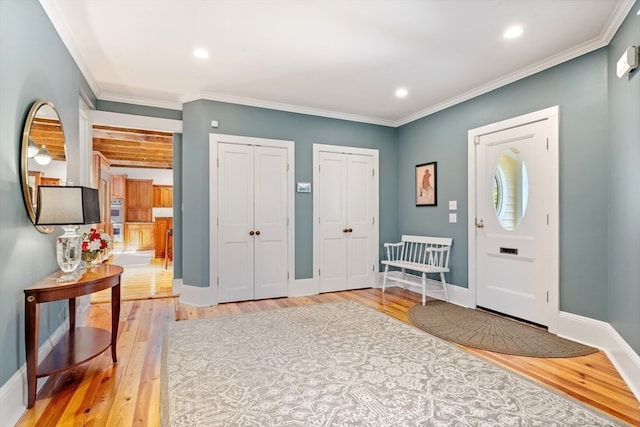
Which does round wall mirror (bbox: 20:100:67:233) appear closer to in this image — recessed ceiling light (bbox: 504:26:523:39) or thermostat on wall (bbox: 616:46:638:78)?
recessed ceiling light (bbox: 504:26:523:39)

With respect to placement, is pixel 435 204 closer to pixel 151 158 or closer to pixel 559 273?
pixel 559 273

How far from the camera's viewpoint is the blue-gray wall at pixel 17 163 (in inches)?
71.2

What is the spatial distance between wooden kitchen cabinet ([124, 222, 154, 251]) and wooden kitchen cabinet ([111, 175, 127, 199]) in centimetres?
88

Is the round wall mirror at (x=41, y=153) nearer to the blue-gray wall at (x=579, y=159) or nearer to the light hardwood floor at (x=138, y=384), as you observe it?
the light hardwood floor at (x=138, y=384)

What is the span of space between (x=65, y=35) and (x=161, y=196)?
28.1 feet

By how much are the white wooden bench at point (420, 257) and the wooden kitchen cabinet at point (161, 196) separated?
326 inches

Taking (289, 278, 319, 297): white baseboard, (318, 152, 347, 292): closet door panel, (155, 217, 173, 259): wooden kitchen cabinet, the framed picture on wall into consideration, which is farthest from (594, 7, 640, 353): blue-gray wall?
(155, 217, 173, 259): wooden kitchen cabinet

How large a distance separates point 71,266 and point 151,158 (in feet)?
21.5

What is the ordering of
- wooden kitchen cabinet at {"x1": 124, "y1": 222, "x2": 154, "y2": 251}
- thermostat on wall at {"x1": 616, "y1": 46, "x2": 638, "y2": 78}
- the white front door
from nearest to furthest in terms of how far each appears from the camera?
thermostat on wall at {"x1": 616, "y1": 46, "x2": 638, "y2": 78} < the white front door < wooden kitchen cabinet at {"x1": 124, "y1": 222, "x2": 154, "y2": 251}

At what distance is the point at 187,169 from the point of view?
4.20 metres

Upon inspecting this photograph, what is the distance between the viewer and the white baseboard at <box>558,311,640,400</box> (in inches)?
85.8

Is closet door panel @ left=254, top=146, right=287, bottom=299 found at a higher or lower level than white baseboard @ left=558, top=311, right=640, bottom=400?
higher

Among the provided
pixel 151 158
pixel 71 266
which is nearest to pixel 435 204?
pixel 71 266

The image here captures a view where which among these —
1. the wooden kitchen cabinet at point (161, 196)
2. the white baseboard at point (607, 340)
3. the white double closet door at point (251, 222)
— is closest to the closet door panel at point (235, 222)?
the white double closet door at point (251, 222)
